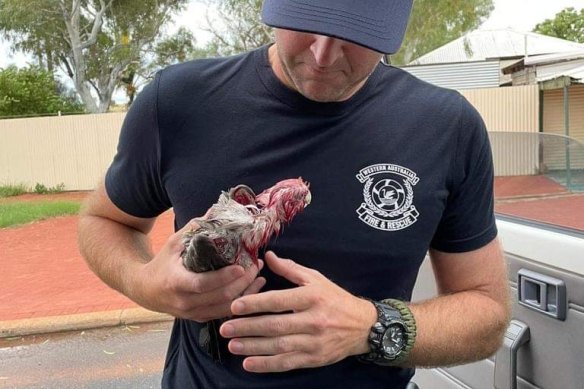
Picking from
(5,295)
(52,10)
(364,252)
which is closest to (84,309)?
(5,295)

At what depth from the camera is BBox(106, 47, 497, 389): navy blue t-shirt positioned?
4.84ft

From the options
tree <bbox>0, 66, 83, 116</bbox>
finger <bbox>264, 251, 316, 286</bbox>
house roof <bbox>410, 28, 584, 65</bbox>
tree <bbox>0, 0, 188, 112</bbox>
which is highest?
tree <bbox>0, 0, 188, 112</bbox>

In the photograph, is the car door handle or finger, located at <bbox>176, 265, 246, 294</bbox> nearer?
finger, located at <bbox>176, 265, 246, 294</bbox>

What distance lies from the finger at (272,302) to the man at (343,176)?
0.11 m

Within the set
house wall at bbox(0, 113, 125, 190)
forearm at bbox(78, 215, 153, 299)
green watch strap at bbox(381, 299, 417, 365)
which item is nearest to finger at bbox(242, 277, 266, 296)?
green watch strap at bbox(381, 299, 417, 365)

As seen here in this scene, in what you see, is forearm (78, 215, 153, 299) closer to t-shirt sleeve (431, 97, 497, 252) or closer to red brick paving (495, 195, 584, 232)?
t-shirt sleeve (431, 97, 497, 252)

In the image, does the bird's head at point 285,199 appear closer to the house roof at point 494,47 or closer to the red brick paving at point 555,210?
the red brick paving at point 555,210

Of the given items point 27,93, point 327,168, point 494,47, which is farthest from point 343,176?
point 27,93

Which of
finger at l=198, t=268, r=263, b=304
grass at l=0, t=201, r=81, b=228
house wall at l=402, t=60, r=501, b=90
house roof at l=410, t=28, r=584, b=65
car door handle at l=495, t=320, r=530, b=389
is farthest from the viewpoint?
grass at l=0, t=201, r=81, b=228

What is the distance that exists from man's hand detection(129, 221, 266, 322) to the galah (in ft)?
0.07

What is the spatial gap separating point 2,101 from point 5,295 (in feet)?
60.9

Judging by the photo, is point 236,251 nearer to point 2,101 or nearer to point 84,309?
point 84,309

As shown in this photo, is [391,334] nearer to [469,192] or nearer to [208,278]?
[469,192]

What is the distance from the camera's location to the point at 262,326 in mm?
1214
